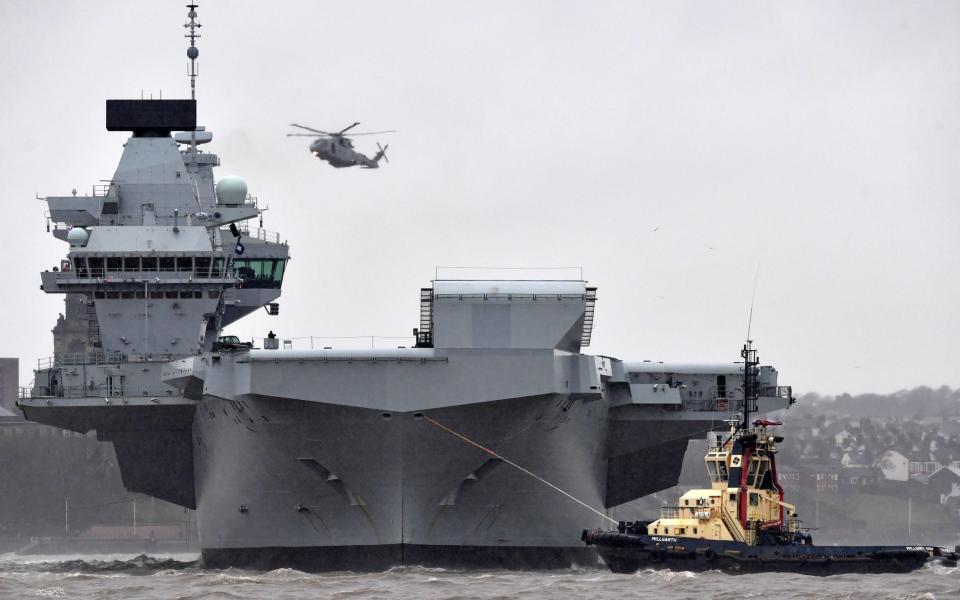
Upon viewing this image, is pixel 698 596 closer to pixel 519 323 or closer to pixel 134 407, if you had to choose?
pixel 519 323

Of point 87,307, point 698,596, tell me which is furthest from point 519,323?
point 87,307

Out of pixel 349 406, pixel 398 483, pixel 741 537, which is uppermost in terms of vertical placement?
pixel 349 406

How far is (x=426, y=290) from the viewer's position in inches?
1521

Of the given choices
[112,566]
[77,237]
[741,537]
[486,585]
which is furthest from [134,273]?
[741,537]

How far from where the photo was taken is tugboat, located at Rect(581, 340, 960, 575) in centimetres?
3659

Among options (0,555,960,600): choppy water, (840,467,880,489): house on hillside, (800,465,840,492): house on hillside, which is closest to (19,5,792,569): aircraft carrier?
(0,555,960,600): choppy water

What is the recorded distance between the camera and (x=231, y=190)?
48875mm

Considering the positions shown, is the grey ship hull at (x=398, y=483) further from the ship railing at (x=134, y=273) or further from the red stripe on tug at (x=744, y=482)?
the ship railing at (x=134, y=273)

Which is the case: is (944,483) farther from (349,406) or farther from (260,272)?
(349,406)

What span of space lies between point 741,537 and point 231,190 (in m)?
16.7

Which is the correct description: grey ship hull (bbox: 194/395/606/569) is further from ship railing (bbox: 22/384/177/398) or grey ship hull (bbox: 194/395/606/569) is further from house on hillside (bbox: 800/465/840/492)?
house on hillside (bbox: 800/465/840/492)

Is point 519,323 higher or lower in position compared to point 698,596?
higher

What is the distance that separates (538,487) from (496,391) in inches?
130

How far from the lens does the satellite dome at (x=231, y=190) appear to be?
48875 millimetres
